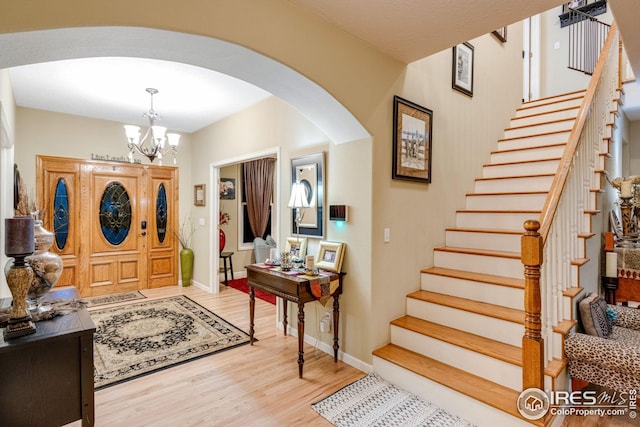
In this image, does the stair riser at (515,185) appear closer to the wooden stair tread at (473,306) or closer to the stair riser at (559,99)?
the wooden stair tread at (473,306)

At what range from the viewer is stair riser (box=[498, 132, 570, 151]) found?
12.7 ft

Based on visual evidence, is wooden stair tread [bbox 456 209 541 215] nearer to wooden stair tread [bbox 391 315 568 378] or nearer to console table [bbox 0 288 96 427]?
wooden stair tread [bbox 391 315 568 378]

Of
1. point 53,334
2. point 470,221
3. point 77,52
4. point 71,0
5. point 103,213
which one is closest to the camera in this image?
point 71,0

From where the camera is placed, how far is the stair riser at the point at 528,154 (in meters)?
3.74

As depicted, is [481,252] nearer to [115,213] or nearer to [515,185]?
[515,185]

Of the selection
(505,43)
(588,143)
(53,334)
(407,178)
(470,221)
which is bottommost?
(53,334)

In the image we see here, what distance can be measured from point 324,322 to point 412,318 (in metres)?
0.84

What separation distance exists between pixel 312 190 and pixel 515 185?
2465 mm

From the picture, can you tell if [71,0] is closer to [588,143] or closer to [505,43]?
[588,143]

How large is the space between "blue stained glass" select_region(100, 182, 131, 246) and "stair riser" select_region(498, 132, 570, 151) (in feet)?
19.9

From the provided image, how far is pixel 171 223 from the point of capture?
5867 mm

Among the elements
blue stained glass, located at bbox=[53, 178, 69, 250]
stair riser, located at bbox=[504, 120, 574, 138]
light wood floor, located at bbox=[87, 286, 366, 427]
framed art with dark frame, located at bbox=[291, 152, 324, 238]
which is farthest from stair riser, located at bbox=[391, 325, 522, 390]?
blue stained glass, located at bbox=[53, 178, 69, 250]

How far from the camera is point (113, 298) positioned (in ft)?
16.3

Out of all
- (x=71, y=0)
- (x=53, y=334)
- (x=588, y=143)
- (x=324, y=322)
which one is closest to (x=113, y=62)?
(x=71, y=0)
